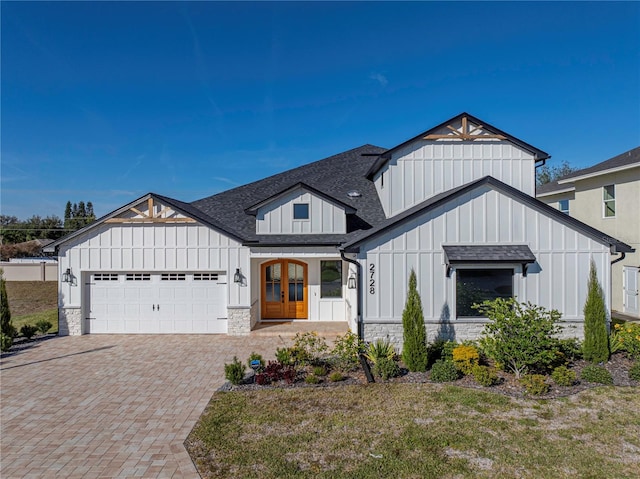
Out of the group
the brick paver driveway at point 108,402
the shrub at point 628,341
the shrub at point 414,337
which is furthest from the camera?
the shrub at point 628,341

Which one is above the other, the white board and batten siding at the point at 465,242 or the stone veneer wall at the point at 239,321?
the white board and batten siding at the point at 465,242

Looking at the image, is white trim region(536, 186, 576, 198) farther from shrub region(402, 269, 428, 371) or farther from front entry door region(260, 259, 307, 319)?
front entry door region(260, 259, 307, 319)

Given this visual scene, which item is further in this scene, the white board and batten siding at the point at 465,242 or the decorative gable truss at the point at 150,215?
the decorative gable truss at the point at 150,215

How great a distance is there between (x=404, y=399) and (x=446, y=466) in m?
2.31

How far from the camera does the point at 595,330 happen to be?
933 centimetres

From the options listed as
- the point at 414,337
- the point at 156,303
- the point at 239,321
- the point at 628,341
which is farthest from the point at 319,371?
the point at 628,341

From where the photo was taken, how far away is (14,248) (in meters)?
37.4

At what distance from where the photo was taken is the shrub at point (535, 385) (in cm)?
753

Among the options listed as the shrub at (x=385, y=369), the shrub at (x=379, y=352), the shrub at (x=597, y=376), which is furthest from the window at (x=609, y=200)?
the shrub at (x=385, y=369)

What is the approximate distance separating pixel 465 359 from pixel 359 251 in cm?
390

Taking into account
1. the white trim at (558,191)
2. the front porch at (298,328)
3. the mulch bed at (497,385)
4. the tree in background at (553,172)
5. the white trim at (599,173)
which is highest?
the tree in background at (553,172)

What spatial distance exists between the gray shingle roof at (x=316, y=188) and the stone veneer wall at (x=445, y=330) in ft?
12.8

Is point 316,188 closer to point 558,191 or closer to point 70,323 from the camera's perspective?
point 70,323

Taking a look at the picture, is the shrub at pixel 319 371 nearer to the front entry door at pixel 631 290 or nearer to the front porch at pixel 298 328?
the front porch at pixel 298 328
